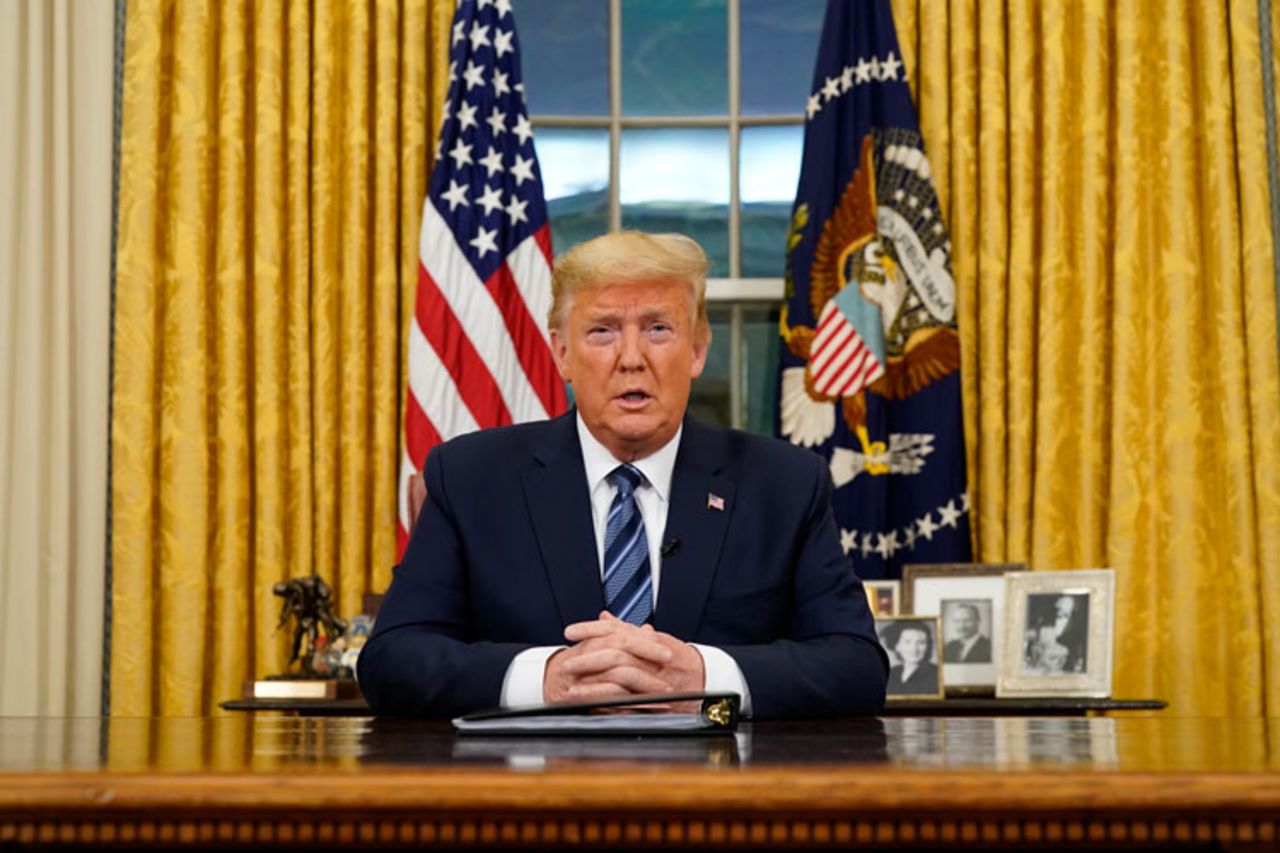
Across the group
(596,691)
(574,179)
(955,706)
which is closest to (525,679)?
(596,691)

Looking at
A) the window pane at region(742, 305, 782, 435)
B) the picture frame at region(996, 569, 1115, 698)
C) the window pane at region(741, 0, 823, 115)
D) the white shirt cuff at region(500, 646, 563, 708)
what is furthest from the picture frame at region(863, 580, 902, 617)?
the white shirt cuff at region(500, 646, 563, 708)

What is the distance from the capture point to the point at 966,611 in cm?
456

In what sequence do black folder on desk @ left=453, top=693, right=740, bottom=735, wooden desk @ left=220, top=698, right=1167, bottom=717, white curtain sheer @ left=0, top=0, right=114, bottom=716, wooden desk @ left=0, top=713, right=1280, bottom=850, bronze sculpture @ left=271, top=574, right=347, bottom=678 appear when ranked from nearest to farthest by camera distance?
1. wooden desk @ left=0, top=713, right=1280, bottom=850
2. black folder on desk @ left=453, top=693, right=740, bottom=735
3. wooden desk @ left=220, top=698, right=1167, bottom=717
4. bronze sculpture @ left=271, top=574, right=347, bottom=678
5. white curtain sheer @ left=0, top=0, right=114, bottom=716

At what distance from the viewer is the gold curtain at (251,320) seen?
15.9 ft

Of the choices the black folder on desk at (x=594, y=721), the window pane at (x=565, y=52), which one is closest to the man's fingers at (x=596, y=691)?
the black folder on desk at (x=594, y=721)

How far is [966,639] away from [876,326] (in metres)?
0.95

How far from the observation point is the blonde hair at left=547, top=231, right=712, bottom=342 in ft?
9.05

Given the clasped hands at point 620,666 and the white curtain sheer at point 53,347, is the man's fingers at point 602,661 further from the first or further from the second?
the white curtain sheer at point 53,347

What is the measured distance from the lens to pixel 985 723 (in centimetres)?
208

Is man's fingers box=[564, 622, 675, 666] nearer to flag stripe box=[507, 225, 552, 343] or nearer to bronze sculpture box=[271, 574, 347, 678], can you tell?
bronze sculpture box=[271, 574, 347, 678]

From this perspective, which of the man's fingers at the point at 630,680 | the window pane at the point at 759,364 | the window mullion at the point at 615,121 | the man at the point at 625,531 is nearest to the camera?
the man's fingers at the point at 630,680

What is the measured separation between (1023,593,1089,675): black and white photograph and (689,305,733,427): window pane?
1299 millimetres

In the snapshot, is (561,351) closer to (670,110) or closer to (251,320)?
(251,320)

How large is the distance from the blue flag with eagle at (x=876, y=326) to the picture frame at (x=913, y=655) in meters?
0.42
